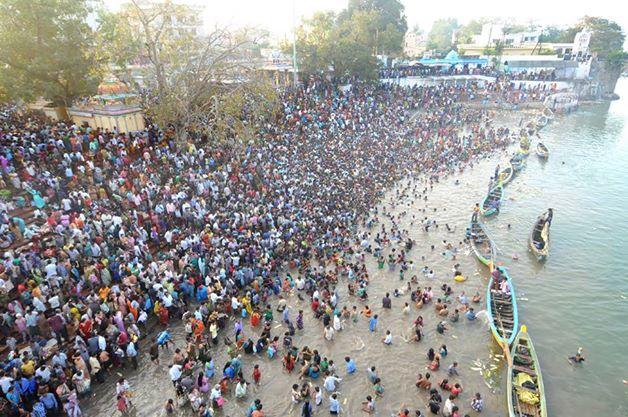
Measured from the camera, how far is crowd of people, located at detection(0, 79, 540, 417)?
12.0m

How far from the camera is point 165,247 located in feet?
57.8

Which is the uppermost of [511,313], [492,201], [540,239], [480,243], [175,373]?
[175,373]

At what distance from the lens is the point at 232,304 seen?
15.0m

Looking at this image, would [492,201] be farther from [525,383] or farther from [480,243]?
[525,383]

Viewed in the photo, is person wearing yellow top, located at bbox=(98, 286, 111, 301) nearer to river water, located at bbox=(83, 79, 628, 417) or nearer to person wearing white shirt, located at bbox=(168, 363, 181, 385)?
river water, located at bbox=(83, 79, 628, 417)

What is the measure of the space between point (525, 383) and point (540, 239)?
483 inches

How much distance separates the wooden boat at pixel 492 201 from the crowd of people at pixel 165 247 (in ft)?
14.6

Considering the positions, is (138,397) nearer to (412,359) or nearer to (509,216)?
(412,359)

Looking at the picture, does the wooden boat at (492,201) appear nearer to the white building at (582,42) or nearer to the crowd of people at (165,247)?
the crowd of people at (165,247)

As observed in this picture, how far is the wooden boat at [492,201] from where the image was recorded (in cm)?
2620

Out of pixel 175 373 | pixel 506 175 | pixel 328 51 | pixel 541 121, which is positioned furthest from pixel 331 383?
pixel 541 121

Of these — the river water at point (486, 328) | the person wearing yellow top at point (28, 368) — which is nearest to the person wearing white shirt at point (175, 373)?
the river water at point (486, 328)

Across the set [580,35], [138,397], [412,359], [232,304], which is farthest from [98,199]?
[580,35]

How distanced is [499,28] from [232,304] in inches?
3588
